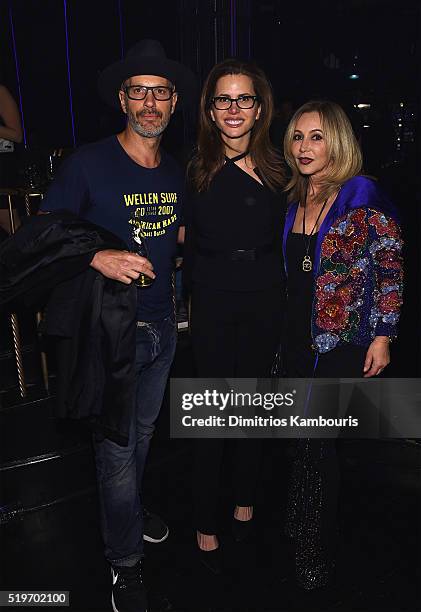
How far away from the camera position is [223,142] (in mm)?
2174

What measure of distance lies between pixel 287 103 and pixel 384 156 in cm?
234

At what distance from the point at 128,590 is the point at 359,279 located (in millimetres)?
1435

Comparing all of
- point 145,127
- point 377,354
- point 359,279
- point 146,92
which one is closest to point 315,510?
point 377,354

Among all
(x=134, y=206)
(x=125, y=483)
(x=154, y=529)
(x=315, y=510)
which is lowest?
(x=154, y=529)

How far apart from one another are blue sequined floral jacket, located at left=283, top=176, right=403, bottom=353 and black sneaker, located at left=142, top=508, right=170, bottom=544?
3.76ft

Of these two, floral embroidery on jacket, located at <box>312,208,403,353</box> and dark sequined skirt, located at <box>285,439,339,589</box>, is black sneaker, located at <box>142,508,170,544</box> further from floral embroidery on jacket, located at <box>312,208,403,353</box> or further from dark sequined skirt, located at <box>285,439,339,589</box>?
floral embroidery on jacket, located at <box>312,208,403,353</box>

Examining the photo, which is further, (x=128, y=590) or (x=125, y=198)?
(x=128, y=590)

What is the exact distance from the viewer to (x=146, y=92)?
199cm

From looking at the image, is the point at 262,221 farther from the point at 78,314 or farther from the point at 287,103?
the point at 287,103

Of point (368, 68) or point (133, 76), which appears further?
point (368, 68)

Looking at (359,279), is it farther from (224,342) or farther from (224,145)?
(224,145)

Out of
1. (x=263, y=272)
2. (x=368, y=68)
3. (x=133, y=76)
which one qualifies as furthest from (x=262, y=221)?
(x=368, y=68)

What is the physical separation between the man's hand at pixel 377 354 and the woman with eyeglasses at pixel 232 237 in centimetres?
39

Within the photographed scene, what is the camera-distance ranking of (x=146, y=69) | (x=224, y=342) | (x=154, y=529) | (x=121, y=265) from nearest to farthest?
(x=121, y=265)
(x=146, y=69)
(x=224, y=342)
(x=154, y=529)
